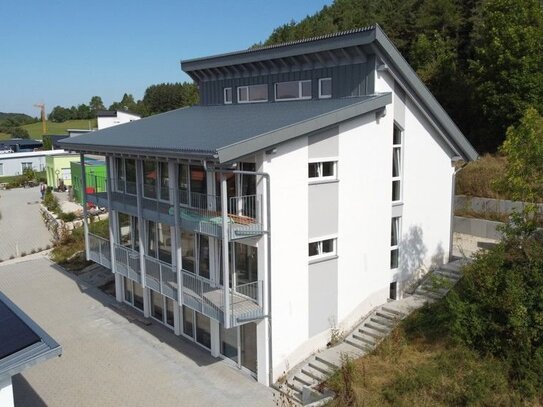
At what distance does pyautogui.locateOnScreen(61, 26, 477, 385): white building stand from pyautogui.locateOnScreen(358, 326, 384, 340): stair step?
0.62 metres

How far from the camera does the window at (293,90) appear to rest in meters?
18.4

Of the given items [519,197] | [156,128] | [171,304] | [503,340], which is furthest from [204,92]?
[503,340]

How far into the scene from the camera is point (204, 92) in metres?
22.8

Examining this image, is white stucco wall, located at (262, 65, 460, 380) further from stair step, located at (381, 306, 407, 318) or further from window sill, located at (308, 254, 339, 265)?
stair step, located at (381, 306, 407, 318)

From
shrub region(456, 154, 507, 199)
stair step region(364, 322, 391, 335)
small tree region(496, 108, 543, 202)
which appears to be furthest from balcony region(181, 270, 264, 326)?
shrub region(456, 154, 507, 199)

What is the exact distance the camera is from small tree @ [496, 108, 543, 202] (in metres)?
13.6

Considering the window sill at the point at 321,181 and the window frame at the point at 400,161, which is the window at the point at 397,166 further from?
the window sill at the point at 321,181

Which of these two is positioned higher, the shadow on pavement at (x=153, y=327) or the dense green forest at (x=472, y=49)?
the dense green forest at (x=472, y=49)

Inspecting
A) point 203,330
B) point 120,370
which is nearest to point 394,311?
point 203,330

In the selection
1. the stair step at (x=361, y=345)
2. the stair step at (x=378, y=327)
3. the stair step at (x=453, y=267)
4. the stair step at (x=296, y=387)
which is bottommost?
the stair step at (x=296, y=387)

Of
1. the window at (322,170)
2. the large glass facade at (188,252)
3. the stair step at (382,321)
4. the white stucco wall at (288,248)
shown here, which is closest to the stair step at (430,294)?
the stair step at (382,321)

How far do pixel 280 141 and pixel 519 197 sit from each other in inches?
261

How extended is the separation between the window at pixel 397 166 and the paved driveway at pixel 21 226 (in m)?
23.1

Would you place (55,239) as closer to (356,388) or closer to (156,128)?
(156,128)
